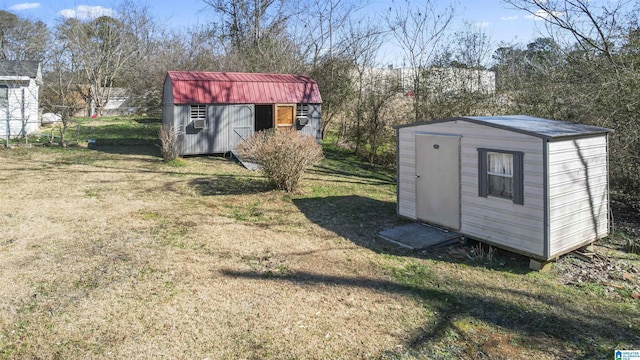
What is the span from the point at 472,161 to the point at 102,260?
546 cm

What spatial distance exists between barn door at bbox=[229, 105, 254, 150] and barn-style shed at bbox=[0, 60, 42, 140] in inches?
322

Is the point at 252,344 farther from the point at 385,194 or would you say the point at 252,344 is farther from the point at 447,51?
the point at 447,51

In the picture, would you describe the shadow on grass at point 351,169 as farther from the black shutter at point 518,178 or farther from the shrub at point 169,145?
the black shutter at point 518,178

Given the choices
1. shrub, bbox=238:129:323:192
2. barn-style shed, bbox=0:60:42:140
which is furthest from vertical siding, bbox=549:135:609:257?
barn-style shed, bbox=0:60:42:140

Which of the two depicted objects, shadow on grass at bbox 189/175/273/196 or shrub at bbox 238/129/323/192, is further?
shadow on grass at bbox 189/175/273/196

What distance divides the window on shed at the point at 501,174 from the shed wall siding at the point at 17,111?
17.2m

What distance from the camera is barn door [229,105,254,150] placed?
50.1 ft

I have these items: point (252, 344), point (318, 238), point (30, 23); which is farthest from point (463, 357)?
point (30, 23)

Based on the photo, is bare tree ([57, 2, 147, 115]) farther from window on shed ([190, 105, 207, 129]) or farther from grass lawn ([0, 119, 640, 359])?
grass lawn ([0, 119, 640, 359])

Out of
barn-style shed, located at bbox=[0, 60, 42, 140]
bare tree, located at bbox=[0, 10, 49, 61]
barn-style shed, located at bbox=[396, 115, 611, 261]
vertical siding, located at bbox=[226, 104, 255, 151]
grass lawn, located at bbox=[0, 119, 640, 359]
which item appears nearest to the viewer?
grass lawn, located at bbox=[0, 119, 640, 359]

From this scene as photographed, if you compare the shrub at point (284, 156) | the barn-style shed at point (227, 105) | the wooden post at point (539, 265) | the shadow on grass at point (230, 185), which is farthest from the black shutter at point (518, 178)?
the barn-style shed at point (227, 105)

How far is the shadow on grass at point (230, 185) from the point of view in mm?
10195

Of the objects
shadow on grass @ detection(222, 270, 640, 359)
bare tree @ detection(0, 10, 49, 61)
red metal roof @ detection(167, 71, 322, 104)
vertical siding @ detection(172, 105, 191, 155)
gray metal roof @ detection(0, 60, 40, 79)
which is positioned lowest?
shadow on grass @ detection(222, 270, 640, 359)

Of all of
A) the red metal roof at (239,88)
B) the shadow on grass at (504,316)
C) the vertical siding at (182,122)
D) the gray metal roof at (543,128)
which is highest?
the red metal roof at (239,88)
